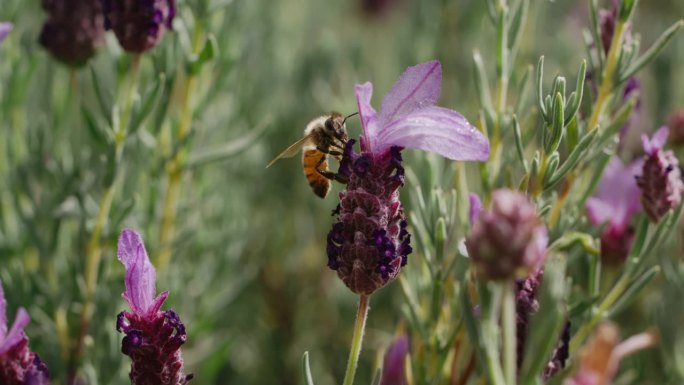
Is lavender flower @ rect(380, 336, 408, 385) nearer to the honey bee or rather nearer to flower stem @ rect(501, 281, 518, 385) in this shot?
the honey bee

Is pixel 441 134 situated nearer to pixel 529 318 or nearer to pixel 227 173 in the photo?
pixel 529 318

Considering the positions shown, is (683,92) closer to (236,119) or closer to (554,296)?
(236,119)

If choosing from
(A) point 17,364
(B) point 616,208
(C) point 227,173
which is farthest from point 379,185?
(C) point 227,173

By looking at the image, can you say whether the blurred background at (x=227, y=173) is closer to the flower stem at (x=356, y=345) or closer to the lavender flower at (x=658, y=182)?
the flower stem at (x=356, y=345)

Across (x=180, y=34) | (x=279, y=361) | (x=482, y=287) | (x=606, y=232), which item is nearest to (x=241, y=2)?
(x=180, y=34)

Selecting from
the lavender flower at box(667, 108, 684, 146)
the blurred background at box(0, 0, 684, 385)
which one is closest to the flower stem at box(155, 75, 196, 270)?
the blurred background at box(0, 0, 684, 385)

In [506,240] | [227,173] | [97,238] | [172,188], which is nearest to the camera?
[506,240]

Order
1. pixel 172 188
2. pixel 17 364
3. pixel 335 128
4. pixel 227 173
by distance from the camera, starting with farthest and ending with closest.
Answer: pixel 227 173
pixel 172 188
pixel 335 128
pixel 17 364
